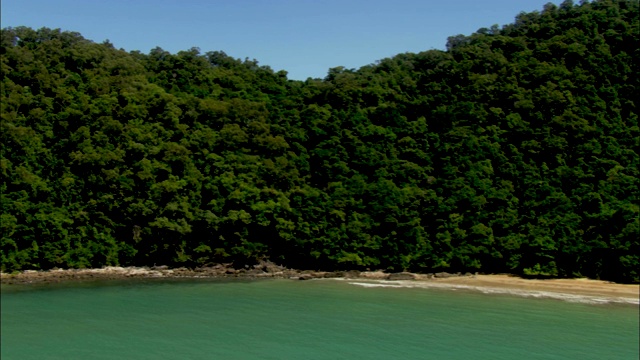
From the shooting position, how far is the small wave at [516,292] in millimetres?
35219

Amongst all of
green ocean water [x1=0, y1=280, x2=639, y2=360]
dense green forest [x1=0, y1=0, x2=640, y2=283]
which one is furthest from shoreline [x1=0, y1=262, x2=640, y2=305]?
green ocean water [x1=0, y1=280, x2=639, y2=360]

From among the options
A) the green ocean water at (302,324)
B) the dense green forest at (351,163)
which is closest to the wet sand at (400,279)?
the dense green forest at (351,163)

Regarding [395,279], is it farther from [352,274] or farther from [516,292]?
[516,292]

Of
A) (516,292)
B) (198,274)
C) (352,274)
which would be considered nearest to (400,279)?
(352,274)

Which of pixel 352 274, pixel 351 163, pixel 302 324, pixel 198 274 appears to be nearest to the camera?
pixel 302 324

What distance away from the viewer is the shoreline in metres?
37.4

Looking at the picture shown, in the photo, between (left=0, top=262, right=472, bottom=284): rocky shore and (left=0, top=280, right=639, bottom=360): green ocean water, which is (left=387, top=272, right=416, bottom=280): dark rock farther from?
(left=0, top=280, right=639, bottom=360): green ocean water

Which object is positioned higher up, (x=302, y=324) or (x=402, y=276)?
(x=402, y=276)

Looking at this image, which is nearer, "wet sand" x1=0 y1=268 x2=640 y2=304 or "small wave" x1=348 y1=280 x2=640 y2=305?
"small wave" x1=348 y1=280 x2=640 y2=305

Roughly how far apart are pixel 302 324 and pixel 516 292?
50.5ft

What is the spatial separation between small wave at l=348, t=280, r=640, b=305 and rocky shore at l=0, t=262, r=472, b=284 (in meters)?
2.18

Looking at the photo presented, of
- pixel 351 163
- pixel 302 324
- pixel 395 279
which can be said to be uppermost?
pixel 351 163

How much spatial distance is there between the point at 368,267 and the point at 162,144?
18.8 meters

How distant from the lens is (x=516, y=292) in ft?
126
